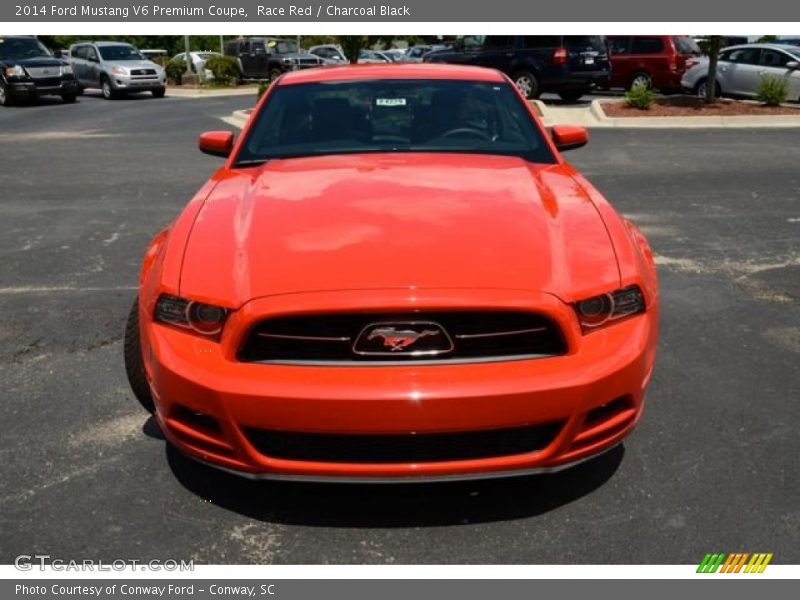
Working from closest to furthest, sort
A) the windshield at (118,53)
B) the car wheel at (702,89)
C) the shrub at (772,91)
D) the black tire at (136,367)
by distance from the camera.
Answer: the black tire at (136,367) < the shrub at (772,91) < the car wheel at (702,89) < the windshield at (118,53)

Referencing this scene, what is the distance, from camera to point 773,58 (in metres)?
20.8

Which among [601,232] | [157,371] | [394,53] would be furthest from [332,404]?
[394,53]

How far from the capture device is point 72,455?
Answer: 3553 mm

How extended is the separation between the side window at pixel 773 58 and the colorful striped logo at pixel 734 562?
2069cm

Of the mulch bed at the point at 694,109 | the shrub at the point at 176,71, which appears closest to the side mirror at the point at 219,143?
the mulch bed at the point at 694,109

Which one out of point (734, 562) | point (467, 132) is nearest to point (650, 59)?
point (467, 132)

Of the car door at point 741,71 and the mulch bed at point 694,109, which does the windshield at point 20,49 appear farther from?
the car door at point 741,71

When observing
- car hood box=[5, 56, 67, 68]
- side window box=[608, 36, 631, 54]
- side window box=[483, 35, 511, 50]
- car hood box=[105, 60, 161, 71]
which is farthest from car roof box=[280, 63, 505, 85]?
car hood box=[105, 60, 161, 71]

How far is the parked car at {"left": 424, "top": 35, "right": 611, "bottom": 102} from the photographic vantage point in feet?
67.1

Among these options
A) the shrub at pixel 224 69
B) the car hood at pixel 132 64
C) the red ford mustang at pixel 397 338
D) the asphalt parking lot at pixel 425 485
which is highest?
the red ford mustang at pixel 397 338

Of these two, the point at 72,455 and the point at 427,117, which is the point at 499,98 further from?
the point at 72,455

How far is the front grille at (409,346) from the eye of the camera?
2.78 meters

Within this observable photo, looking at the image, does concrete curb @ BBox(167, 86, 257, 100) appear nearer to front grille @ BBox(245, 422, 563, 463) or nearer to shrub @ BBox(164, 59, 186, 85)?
shrub @ BBox(164, 59, 186, 85)

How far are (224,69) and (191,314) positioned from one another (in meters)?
30.9
